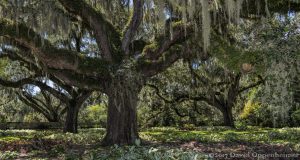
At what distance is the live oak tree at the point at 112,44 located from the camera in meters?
9.71

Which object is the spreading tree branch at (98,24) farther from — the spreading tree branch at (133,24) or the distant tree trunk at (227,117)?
the distant tree trunk at (227,117)

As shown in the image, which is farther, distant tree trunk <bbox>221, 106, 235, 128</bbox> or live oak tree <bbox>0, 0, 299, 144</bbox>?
distant tree trunk <bbox>221, 106, 235, 128</bbox>

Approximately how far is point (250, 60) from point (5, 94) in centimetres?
1819

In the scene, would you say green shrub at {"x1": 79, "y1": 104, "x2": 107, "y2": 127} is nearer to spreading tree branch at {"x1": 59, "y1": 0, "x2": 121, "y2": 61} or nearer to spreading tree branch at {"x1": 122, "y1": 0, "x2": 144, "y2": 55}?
spreading tree branch at {"x1": 59, "y1": 0, "x2": 121, "y2": 61}

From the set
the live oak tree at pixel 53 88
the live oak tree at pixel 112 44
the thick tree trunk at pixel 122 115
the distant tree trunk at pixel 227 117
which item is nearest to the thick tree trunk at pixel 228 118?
the distant tree trunk at pixel 227 117

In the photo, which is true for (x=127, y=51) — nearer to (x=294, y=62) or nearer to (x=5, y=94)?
(x=294, y=62)

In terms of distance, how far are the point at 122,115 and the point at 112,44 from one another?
7.24 ft

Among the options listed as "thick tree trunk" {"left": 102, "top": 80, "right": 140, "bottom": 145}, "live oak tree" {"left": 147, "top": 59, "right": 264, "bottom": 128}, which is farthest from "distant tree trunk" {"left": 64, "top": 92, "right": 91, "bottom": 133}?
"thick tree trunk" {"left": 102, "top": 80, "right": 140, "bottom": 145}

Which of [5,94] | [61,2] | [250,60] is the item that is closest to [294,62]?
[250,60]

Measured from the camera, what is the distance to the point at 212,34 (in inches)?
443

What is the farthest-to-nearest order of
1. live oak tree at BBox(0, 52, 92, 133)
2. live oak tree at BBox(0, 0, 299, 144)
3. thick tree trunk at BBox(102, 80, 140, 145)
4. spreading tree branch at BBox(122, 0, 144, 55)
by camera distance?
live oak tree at BBox(0, 52, 92, 133)
spreading tree branch at BBox(122, 0, 144, 55)
thick tree trunk at BBox(102, 80, 140, 145)
live oak tree at BBox(0, 0, 299, 144)

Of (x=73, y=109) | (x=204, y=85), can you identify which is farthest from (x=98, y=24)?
(x=204, y=85)

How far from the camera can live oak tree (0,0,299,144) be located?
9711mm

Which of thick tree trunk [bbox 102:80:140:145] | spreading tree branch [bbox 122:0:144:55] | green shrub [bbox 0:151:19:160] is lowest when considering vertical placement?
green shrub [bbox 0:151:19:160]
